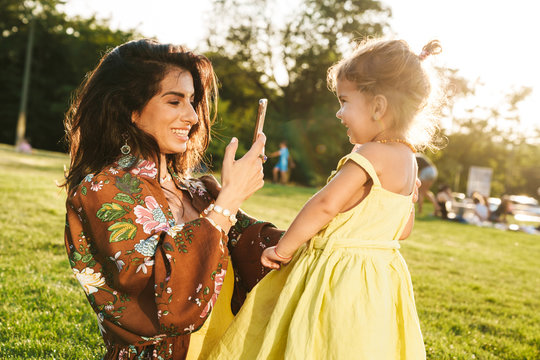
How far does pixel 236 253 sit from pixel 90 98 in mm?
894

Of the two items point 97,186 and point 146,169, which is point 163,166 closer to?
point 146,169

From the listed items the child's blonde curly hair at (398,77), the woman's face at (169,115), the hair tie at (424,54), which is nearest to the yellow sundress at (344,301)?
the child's blonde curly hair at (398,77)

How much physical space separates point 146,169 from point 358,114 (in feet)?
2.78

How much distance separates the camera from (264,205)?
1177 centimetres

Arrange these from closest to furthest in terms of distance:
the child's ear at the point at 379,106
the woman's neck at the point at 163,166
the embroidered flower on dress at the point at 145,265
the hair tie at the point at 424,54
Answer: the embroidered flower on dress at the point at 145,265 → the child's ear at the point at 379,106 → the hair tie at the point at 424,54 → the woman's neck at the point at 163,166

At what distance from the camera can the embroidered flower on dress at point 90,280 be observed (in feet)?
5.57

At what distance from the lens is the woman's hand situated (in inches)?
70.4

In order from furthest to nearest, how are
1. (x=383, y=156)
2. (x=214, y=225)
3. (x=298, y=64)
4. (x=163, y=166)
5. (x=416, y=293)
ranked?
(x=298, y=64)
(x=416, y=293)
(x=163, y=166)
(x=383, y=156)
(x=214, y=225)

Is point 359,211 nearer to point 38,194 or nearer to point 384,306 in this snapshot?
point 384,306

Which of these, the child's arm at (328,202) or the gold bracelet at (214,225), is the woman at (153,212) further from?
the child's arm at (328,202)

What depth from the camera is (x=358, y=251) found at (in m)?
1.79

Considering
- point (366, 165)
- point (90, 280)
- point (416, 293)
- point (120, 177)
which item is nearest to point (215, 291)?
point (90, 280)

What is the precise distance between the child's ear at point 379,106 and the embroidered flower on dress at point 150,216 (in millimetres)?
878

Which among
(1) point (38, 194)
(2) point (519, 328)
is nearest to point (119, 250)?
(2) point (519, 328)
